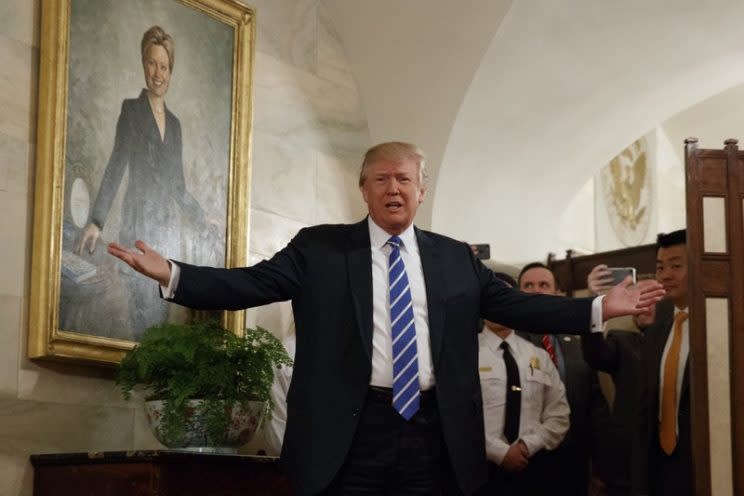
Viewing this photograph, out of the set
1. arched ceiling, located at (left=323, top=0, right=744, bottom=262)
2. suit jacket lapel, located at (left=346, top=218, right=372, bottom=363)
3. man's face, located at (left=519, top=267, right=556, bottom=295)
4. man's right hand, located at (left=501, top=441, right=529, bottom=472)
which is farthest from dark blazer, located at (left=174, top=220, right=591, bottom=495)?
arched ceiling, located at (left=323, top=0, right=744, bottom=262)

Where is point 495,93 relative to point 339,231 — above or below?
above

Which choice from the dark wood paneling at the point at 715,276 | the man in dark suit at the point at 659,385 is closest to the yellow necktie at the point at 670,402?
the man in dark suit at the point at 659,385

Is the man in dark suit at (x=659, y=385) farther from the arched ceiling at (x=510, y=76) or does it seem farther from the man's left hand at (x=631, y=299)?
the arched ceiling at (x=510, y=76)

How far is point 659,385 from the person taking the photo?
510cm

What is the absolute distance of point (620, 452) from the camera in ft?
18.7

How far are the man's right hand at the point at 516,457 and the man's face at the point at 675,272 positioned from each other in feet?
3.13

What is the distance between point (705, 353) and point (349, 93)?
2619 millimetres

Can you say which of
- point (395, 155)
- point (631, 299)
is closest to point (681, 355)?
point (631, 299)

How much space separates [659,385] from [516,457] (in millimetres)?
683

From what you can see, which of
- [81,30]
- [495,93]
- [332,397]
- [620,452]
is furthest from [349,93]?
[332,397]

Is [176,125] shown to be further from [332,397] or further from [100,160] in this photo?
[332,397]

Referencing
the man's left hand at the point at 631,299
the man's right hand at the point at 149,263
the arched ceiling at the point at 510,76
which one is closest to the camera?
the man's right hand at the point at 149,263

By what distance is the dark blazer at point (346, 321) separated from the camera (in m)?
3.43

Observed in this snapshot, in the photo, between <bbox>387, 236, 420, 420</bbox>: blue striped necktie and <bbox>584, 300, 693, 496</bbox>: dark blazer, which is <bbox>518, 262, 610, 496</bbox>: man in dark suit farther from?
<bbox>387, 236, 420, 420</bbox>: blue striped necktie
